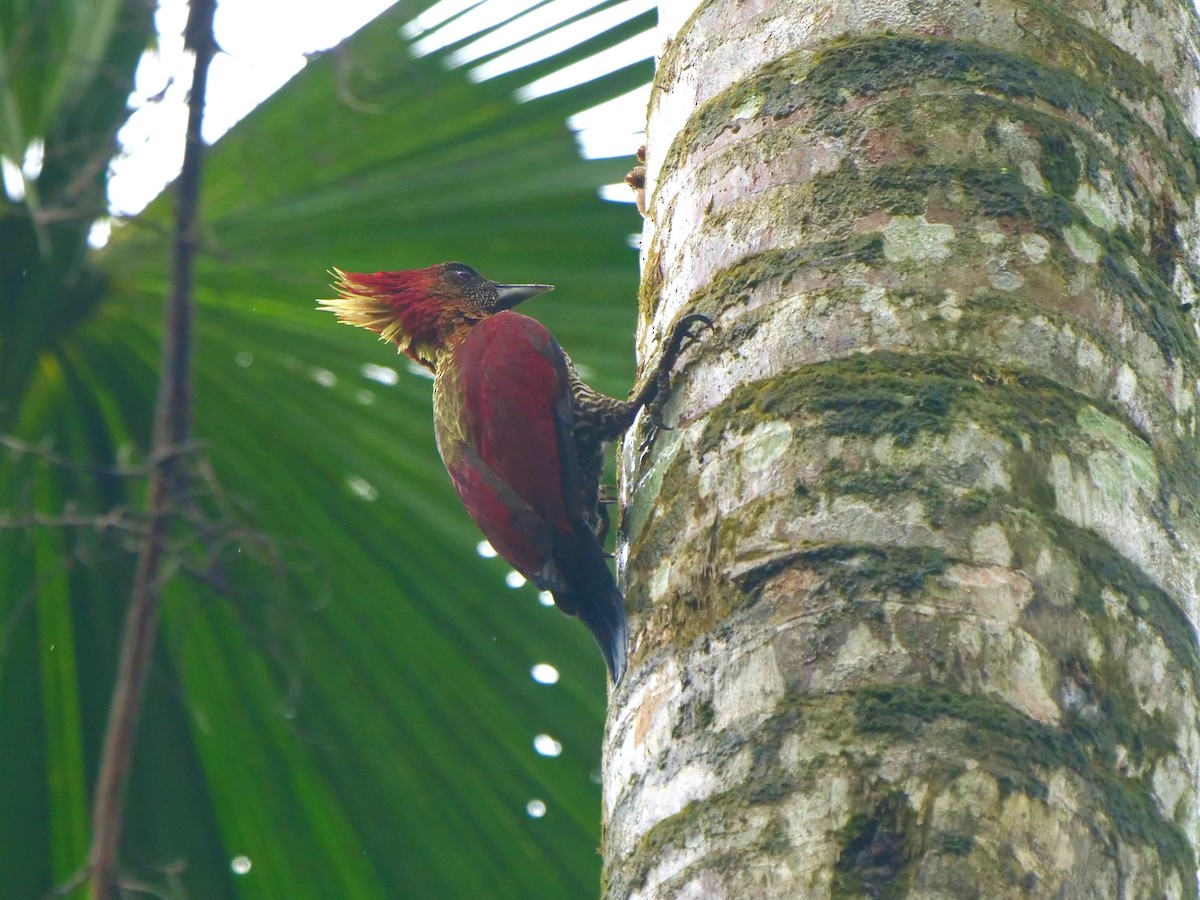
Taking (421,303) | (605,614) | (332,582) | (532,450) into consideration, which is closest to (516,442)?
(532,450)

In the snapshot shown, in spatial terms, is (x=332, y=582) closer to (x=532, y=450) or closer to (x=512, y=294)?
(x=512, y=294)

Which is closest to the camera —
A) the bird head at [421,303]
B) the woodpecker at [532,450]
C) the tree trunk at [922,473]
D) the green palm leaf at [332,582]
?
the tree trunk at [922,473]

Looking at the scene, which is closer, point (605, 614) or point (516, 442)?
point (605, 614)

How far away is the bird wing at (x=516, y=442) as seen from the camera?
322 cm

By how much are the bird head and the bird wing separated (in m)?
0.44

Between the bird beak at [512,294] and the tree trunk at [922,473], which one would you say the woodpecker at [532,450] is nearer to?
the bird beak at [512,294]

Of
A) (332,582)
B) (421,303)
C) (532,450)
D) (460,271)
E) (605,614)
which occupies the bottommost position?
(605,614)

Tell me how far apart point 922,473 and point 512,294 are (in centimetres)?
256

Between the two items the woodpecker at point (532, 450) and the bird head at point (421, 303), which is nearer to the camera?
the woodpecker at point (532, 450)

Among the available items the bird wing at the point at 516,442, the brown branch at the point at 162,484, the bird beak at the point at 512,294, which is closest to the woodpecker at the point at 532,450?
the bird wing at the point at 516,442

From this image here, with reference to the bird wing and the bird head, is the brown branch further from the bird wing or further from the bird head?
the bird wing

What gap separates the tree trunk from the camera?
1.55 meters

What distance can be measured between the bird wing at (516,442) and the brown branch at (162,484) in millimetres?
658

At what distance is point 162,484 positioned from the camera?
352 centimetres
